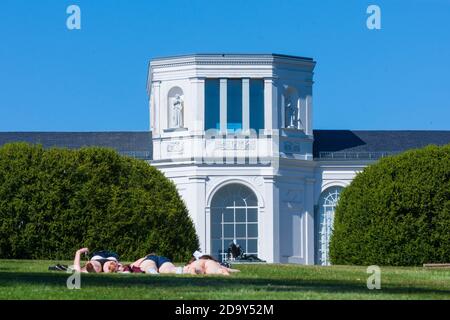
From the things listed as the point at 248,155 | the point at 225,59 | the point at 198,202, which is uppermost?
the point at 225,59

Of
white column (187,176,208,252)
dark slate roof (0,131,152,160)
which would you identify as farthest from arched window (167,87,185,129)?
white column (187,176,208,252)

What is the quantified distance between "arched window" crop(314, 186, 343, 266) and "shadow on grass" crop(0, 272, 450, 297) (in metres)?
44.3

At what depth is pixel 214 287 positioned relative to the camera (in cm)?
2550

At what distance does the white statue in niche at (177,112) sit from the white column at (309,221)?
24.5 feet

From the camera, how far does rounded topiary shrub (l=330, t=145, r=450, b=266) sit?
200ft

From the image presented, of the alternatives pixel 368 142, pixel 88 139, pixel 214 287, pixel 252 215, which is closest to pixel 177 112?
pixel 88 139

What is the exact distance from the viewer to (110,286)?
25719 mm

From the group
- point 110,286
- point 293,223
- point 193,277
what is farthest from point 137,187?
point 110,286

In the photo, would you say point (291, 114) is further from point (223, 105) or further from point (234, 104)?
point (223, 105)

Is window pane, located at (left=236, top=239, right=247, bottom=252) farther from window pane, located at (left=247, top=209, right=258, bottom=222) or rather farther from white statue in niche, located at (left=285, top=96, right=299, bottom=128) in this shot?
white statue in niche, located at (left=285, top=96, right=299, bottom=128)

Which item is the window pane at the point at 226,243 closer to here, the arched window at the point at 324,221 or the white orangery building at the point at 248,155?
the white orangery building at the point at 248,155

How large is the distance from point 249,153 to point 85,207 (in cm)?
1694

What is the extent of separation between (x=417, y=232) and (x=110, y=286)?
37044mm

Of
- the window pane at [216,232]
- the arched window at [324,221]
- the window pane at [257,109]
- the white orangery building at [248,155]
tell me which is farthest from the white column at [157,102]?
the arched window at [324,221]
